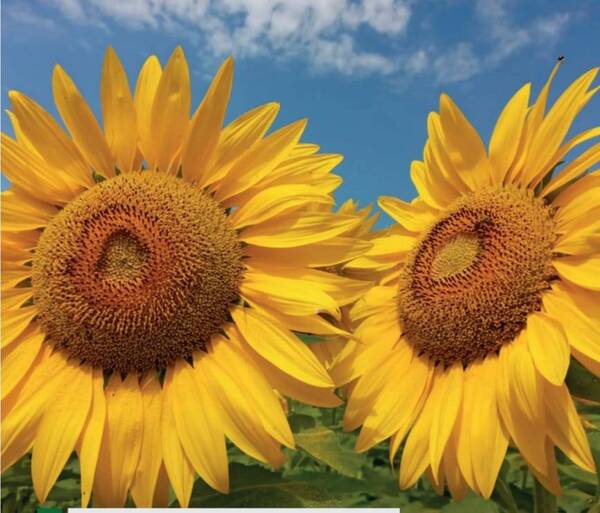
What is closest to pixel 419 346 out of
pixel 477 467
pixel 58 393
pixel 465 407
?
pixel 465 407

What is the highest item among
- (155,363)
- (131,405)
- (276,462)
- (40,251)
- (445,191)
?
(445,191)

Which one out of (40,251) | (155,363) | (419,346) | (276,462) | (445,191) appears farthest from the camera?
(445,191)

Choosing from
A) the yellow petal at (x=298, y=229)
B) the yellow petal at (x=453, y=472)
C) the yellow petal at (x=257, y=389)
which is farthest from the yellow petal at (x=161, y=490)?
the yellow petal at (x=453, y=472)

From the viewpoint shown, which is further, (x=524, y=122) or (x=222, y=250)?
(x=524, y=122)

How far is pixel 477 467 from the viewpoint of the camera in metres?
2.25

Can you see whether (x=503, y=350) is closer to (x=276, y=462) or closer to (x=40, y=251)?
(x=276, y=462)

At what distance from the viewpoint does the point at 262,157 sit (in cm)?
246

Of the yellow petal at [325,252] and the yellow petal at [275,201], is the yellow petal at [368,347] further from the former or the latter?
the yellow petal at [275,201]

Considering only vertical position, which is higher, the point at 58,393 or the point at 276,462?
the point at 58,393

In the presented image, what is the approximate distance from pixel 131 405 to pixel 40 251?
2.41 feet

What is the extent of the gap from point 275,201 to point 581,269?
42.7 inches

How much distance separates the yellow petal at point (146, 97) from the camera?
251 cm

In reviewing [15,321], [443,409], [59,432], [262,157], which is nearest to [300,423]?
[443,409]

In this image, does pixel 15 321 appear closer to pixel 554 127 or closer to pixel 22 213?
pixel 22 213
